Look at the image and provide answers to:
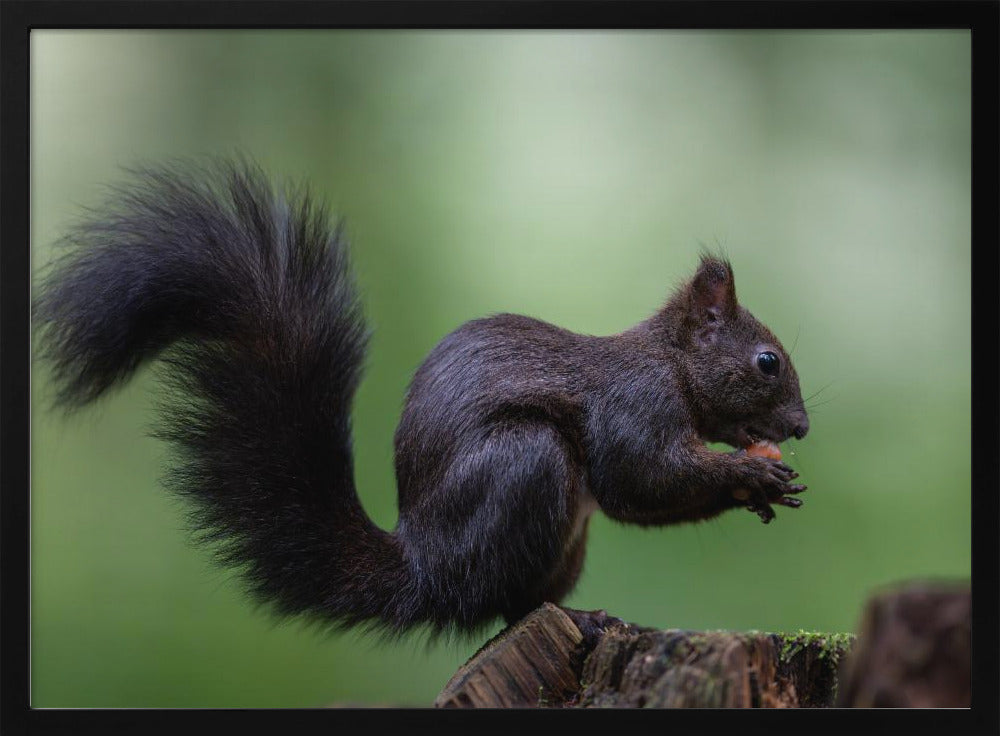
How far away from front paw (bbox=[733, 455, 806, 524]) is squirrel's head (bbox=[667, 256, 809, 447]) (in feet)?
0.56

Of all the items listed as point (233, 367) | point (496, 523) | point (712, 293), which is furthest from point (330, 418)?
point (712, 293)

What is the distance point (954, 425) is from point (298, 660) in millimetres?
2188

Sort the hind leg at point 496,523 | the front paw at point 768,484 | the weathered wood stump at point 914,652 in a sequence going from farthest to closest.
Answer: the front paw at point 768,484, the hind leg at point 496,523, the weathered wood stump at point 914,652

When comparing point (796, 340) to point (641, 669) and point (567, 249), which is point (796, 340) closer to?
point (567, 249)

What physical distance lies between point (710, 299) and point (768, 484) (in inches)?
20.2

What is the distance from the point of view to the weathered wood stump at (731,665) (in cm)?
205

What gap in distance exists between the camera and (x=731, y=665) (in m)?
2.02

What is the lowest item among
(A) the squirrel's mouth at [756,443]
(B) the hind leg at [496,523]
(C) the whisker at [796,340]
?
(B) the hind leg at [496,523]

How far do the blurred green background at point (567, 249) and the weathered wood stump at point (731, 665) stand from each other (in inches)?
10.5

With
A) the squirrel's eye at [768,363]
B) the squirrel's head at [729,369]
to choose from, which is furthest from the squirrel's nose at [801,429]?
the squirrel's eye at [768,363]

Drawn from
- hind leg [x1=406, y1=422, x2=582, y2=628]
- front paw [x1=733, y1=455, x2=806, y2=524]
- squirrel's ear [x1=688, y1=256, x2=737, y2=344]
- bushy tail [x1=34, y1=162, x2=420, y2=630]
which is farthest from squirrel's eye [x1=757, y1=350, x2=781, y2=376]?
bushy tail [x1=34, y1=162, x2=420, y2=630]

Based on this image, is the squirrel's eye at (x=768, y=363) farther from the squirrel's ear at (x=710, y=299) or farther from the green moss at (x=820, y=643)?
the green moss at (x=820, y=643)

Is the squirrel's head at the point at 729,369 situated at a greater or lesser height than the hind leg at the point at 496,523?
greater
